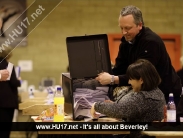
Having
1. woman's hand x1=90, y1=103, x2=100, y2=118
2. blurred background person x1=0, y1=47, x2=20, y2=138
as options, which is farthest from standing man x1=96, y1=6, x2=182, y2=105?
blurred background person x1=0, y1=47, x2=20, y2=138

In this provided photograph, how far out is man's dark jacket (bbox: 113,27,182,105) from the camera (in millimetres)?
3490

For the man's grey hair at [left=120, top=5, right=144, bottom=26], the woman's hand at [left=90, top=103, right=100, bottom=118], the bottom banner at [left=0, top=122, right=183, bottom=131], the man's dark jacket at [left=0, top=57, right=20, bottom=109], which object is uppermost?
the man's grey hair at [left=120, top=5, right=144, bottom=26]

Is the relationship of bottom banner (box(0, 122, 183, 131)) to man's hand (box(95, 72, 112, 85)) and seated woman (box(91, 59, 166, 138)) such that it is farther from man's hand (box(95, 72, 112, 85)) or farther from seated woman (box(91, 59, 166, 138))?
man's hand (box(95, 72, 112, 85))

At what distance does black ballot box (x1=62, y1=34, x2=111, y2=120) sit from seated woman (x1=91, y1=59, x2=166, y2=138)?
27 centimetres

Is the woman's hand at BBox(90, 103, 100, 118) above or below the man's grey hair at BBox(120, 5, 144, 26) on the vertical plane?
below

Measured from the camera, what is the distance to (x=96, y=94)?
3430 mm

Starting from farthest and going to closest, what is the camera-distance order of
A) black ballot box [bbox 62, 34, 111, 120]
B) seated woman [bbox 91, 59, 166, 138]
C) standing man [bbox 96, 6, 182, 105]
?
standing man [bbox 96, 6, 182, 105], black ballot box [bbox 62, 34, 111, 120], seated woman [bbox 91, 59, 166, 138]

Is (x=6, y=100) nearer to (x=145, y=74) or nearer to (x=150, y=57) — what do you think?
(x=150, y=57)

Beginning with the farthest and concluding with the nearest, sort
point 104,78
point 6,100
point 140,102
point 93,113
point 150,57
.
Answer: point 6,100 → point 150,57 → point 104,78 → point 93,113 → point 140,102

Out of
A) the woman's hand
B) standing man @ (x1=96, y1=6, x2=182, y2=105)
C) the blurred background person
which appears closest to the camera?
the woman's hand

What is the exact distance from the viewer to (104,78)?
3.39 metres

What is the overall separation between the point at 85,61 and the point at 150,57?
494mm

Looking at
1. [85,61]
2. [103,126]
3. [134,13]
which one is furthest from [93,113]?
[134,13]

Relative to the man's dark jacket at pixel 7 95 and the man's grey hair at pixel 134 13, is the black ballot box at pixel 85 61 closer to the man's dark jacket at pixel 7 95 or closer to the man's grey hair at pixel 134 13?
the man's grey hair at pixel 134 13
